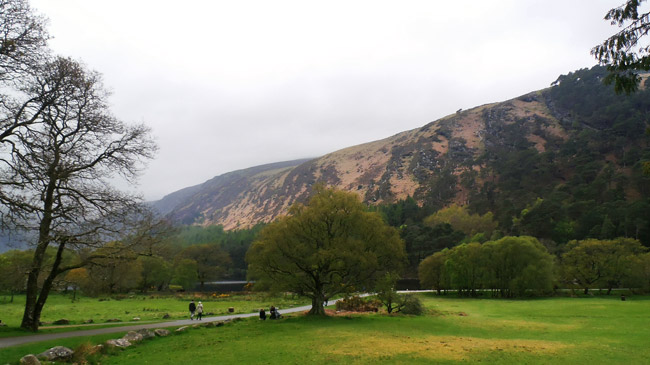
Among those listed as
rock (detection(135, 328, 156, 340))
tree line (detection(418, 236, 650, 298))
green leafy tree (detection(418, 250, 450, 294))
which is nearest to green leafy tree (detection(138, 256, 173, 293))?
green leafy tree (detection(418, 250, 450, 294))

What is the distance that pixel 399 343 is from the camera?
822 inches

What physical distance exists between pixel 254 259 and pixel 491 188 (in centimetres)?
13233

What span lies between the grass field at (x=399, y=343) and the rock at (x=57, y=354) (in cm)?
111

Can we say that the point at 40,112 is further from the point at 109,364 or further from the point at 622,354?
the point at 622,354

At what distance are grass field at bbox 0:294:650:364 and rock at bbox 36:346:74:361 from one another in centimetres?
111

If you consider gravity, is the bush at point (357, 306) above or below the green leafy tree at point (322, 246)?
below

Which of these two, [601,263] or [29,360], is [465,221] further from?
[29,360]

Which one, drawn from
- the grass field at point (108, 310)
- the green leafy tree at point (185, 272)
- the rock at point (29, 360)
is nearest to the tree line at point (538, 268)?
the grass field at point (108, 310)

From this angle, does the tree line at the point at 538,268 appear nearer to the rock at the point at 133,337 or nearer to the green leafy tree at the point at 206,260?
the green leafy tree at the point at 206,260

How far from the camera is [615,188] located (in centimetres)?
10681

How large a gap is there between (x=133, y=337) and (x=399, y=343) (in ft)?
48.8

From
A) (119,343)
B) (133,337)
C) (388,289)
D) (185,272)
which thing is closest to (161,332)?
(133,337)

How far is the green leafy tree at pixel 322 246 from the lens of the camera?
108 feet

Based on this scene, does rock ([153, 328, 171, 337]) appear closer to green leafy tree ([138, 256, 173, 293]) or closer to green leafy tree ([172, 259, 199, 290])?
green leafy tree ([172, 259, 199, 290])
